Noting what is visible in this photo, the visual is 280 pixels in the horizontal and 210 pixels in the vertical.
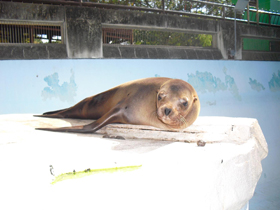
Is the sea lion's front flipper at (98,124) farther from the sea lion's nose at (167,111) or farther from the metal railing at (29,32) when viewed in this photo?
the metal railing at (29,32)

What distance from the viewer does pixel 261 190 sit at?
689 cm

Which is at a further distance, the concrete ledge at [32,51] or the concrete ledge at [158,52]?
the concrete ledge at [158,52]

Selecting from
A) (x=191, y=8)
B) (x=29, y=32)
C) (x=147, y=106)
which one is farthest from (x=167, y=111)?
(x=191, y=8)

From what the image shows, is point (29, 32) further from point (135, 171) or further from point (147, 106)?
point (135, 171)

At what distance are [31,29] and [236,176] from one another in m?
5.35

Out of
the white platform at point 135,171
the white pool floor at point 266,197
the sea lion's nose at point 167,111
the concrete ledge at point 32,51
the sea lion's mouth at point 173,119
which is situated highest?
the concrete ledge at point 32,51

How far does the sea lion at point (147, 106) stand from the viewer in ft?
7.66

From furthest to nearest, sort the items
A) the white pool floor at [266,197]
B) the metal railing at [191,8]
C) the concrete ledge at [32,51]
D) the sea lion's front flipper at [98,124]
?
the metal railing at [191,8] → the white pool floor at [266,197] → the concrete ledge at [32,51] → the sea lion's front flipper at [98,124]

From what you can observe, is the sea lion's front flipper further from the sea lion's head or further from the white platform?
the sea lion's head

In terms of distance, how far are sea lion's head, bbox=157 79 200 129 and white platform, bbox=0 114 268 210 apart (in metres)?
0.14

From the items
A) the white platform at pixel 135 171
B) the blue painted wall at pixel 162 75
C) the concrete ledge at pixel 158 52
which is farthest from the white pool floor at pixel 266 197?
the white platform at pixel 135 171

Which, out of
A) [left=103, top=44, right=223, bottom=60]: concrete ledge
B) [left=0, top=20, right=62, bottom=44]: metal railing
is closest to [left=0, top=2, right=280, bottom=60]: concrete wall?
[left=103, top=44, right=223, bottom=60]: concrete ledge

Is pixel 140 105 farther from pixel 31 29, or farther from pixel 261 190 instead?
pixel 261 190

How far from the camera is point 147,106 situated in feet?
9.00
